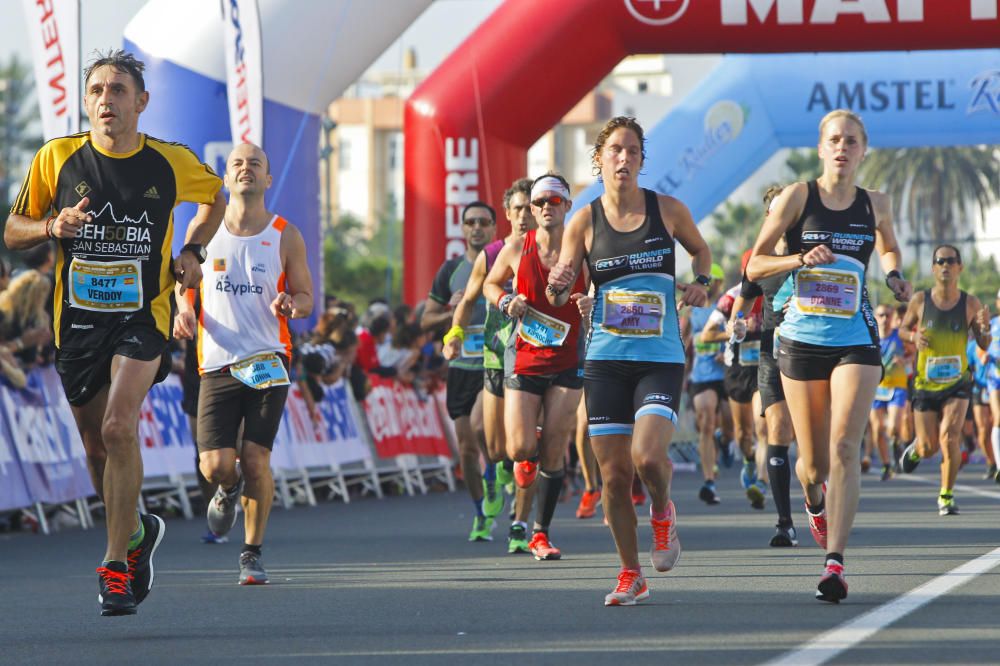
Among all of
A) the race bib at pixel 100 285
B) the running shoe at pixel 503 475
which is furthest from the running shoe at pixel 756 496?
the race bib at pixel 100 285

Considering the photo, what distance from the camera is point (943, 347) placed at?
1496 centimetres

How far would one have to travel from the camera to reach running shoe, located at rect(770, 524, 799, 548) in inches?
437

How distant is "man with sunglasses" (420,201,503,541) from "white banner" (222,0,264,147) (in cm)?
560

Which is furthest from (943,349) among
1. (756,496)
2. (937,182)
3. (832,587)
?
(937,182)

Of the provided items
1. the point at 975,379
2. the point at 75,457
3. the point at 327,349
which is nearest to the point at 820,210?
the point at 75,457

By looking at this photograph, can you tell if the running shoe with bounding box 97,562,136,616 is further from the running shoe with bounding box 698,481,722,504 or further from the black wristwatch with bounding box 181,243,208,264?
the running shoe with bounding box 698,481,722,504

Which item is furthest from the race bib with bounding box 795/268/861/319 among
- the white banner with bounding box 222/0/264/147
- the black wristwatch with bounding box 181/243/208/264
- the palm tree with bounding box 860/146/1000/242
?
the palm tree with bounding box 860/146/1000/242

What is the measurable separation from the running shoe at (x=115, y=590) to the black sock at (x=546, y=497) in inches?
155

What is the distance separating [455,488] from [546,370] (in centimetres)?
1046

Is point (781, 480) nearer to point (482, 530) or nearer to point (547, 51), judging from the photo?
point (482, 530)

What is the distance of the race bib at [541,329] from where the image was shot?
33.9 feet

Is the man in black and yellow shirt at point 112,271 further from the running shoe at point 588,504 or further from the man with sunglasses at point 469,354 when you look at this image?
the running shoe at point 588,504

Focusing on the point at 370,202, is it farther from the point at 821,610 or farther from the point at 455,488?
the point at 821,610

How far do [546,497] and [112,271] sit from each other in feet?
13.1
